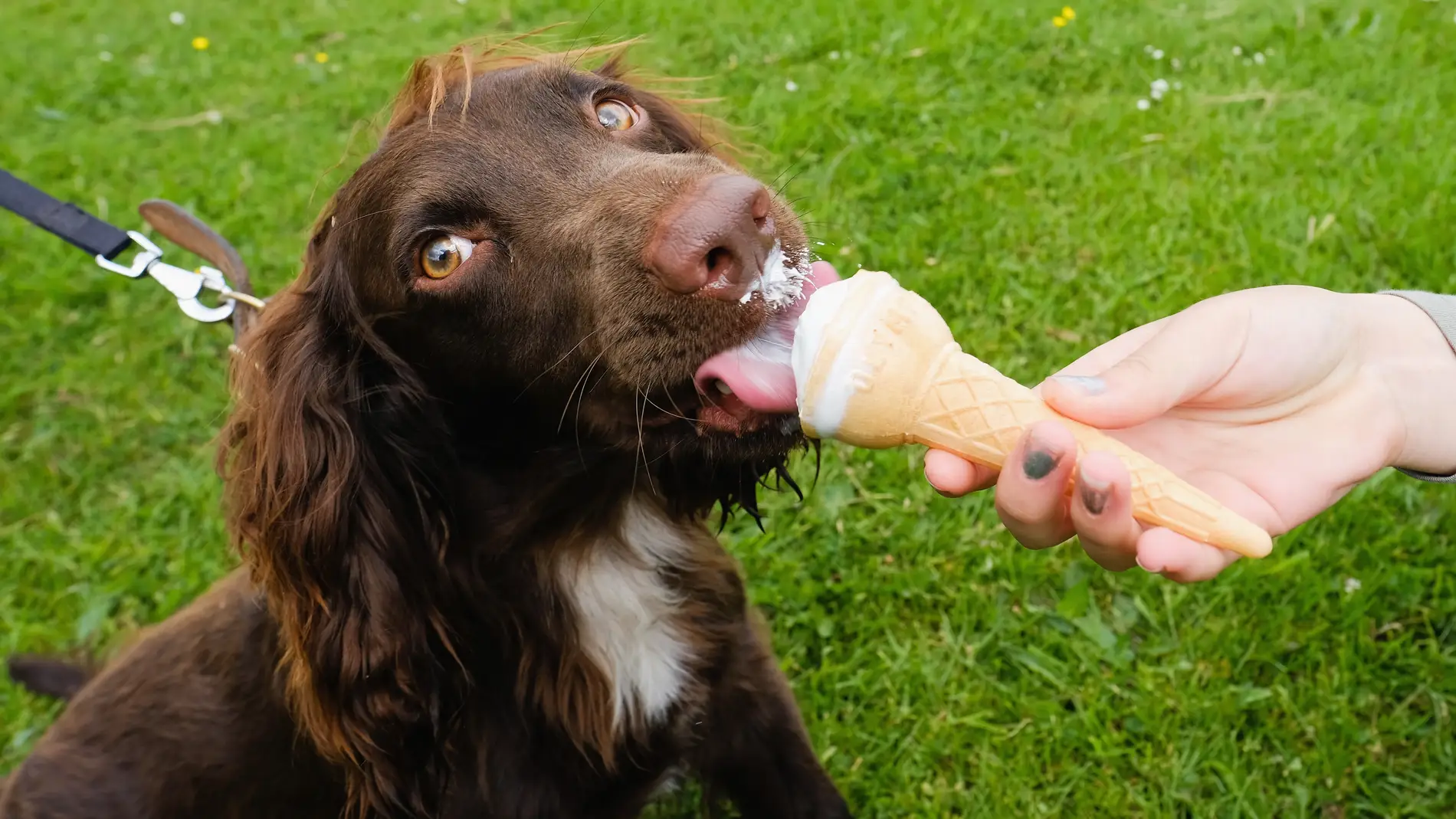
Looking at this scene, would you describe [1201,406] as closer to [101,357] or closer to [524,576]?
[524,576]

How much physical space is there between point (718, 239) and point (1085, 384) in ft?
2.10

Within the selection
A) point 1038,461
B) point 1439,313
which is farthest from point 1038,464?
point 1439,313

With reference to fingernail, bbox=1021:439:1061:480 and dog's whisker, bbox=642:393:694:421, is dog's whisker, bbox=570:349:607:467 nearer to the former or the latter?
dog's whisker, bbox=642:393:694:421

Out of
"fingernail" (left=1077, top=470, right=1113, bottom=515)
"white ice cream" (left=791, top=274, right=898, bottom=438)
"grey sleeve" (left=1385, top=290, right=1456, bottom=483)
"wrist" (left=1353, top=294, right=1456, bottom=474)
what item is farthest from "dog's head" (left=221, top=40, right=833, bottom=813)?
"grey sleeve" (left=1385, top=290, right=1456, bottom=483)

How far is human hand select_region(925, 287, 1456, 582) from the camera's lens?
1542mm

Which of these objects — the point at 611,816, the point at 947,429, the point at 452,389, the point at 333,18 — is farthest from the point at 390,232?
the point at 333,18

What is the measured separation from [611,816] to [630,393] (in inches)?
48.8

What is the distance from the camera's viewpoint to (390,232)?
2.13 metres

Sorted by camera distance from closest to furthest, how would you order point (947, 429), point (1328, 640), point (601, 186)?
1. point (947, 429)
2. point (601, 186)
3. point (1328, 640)

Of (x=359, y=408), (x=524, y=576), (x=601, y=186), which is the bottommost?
(x=524, y=576)

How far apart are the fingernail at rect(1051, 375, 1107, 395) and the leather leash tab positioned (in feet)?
8.58

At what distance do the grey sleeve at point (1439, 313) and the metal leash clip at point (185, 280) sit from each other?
2.83 meters

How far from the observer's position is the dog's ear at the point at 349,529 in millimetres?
2277

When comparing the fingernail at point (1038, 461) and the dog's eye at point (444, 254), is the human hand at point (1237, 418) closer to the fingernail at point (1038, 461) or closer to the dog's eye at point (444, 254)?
the fingernail at point (1038, 461)
